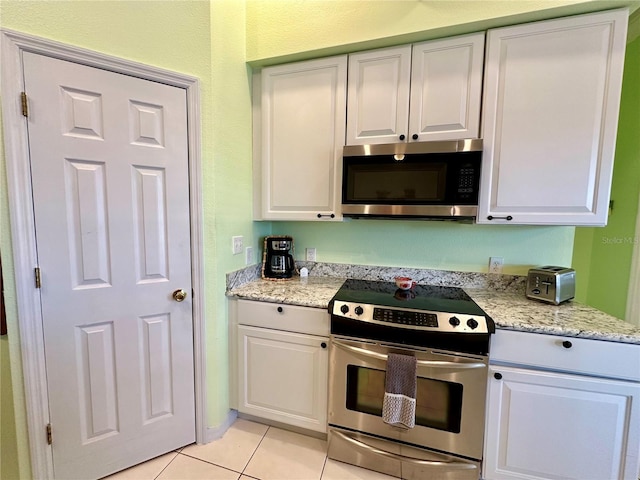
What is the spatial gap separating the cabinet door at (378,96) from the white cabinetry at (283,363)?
3.82 feet

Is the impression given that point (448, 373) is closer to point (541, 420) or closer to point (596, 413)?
point (541, 420)

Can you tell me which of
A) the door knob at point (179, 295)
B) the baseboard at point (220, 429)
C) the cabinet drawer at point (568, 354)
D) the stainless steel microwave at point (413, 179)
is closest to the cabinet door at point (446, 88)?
the stainless steel microwave at point (413, 179)

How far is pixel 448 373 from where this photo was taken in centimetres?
138

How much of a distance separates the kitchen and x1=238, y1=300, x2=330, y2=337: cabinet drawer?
0.54 feet

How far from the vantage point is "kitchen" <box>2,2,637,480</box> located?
4.33 ft

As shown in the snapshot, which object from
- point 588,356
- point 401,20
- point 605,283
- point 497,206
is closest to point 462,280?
point 497,206

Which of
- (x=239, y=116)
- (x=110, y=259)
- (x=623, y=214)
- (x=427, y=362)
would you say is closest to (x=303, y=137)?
(x=239, y=116)

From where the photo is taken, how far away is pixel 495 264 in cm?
189

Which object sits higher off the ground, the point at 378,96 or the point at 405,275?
the point at 378,96

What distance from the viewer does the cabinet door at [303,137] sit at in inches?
71.0

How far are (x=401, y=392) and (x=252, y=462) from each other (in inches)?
38.8

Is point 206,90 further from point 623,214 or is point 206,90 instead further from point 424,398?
point 623,214

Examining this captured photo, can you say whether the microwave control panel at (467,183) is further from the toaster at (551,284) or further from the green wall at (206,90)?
the green wall at (206,90)

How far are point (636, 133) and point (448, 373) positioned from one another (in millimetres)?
2154
